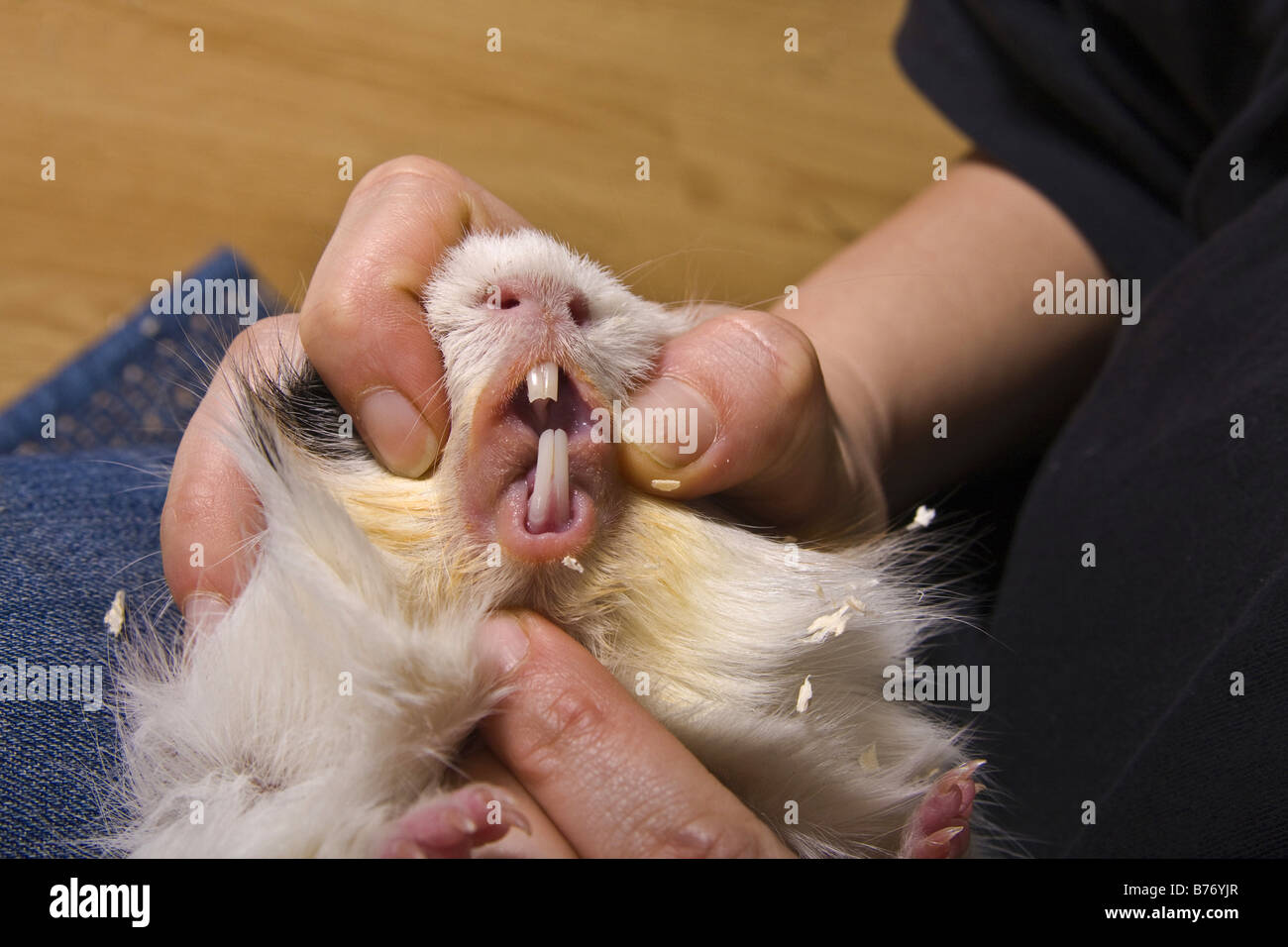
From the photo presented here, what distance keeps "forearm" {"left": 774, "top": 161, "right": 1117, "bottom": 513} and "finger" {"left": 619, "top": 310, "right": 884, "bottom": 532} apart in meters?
0.35

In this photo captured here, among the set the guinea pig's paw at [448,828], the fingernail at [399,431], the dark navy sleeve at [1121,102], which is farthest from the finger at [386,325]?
the dark navy sleeve at [1121,102]

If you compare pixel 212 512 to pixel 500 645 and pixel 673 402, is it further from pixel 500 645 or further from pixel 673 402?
pixel 673 402

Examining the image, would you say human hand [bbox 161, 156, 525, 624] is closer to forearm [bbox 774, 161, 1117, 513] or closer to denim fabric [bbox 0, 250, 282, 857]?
denim fabric [bbox 0, 250, 282, 857]

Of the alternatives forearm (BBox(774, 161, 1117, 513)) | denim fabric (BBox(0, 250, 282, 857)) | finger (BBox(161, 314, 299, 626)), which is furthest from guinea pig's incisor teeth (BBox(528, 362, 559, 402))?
forearm (BBox(774, 161, 1117, 513))

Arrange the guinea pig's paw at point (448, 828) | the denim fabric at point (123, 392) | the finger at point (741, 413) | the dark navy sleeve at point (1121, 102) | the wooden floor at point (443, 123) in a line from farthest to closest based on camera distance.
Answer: the wooden floor at point (443, 123) → the denim fabric at point (123, 392) → the dark navy sleeve at point (1121, 102) → the finger at point (741, 413) → the guinea pig's paw at point (448, 828)

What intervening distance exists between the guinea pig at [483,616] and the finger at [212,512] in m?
0.04

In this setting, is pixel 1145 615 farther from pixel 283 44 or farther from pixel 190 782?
pixel 283 44

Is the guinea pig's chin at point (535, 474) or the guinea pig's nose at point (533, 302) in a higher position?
the guinea pig's nose at point (533, 302)

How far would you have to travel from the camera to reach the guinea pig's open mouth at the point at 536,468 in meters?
0.90

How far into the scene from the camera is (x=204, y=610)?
1.02 meters

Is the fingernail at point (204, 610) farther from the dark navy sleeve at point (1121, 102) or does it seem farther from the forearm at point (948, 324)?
the dark navy sleeve at point (1121, 102)

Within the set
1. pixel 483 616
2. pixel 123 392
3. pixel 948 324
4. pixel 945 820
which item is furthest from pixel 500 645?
pixel 123 392

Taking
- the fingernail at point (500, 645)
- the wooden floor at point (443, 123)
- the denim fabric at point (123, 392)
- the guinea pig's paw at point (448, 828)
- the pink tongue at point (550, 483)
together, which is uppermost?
the wooden floor at point (443, 123)

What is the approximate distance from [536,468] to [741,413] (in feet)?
0.90
